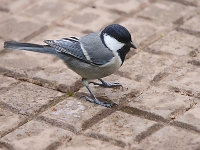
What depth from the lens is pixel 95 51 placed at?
4645 millimetres

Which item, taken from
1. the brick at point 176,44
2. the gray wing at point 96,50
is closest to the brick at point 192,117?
the gray wing at point 96,50

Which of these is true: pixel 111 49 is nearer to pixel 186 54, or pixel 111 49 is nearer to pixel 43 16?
pixel 186 54

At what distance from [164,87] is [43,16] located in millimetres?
1959

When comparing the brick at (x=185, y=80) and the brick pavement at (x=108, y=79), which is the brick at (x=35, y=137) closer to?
the brick pavement at (x=108, y=79)

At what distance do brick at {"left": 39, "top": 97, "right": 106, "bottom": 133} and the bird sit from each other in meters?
0.08

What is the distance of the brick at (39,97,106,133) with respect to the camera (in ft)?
14.1

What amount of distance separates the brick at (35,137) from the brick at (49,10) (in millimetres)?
2021

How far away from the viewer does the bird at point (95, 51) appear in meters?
4.56

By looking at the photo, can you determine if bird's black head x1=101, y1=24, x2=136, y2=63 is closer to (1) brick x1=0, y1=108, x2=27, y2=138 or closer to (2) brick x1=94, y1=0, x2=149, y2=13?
(1) brick x1=0, y1=108, x2=27, y2=138

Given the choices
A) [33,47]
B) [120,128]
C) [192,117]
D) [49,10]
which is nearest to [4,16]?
[49,10]

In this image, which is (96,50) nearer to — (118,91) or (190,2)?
(118,91)

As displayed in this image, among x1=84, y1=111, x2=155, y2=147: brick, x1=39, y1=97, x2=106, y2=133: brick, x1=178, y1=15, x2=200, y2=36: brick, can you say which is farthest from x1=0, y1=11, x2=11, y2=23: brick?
x1=84, y1=111, x2=155, y2=147: brick

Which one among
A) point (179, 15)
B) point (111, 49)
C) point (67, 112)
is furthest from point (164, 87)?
point (179, 15)

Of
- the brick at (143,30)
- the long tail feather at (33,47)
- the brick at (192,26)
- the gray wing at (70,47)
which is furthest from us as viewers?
the brick at (192,26)
